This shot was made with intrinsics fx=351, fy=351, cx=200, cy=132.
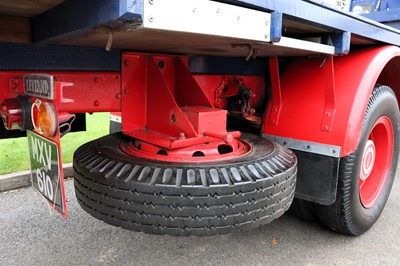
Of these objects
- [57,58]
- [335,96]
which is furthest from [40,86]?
[335,96]

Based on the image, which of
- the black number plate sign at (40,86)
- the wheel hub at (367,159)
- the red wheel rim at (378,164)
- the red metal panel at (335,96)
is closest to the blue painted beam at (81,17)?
the black number plate sign at (40,86)

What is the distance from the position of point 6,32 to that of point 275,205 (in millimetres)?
1388

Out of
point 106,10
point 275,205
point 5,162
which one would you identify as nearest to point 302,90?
point 275,205

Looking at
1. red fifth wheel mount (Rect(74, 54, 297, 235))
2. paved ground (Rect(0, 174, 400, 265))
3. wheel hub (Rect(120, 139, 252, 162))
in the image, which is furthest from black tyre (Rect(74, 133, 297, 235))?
paved ground (Rect(0, 174, 400, 265))

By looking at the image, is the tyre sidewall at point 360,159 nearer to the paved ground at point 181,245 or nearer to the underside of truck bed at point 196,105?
the underside of truck bed at point 196,105

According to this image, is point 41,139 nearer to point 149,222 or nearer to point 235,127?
point 149,222

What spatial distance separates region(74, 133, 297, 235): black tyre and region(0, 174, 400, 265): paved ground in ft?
3.14

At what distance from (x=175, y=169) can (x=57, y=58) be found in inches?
31.2

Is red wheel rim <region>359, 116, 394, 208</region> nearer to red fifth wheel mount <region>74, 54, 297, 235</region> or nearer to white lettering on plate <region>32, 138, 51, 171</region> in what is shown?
red fifth wheel mount <region>74, 54, 297, 235</region>

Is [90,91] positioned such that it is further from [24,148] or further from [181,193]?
[24,148]

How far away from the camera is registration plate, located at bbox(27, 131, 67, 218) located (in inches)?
51.7

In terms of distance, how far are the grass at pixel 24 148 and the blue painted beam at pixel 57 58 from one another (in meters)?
2.48

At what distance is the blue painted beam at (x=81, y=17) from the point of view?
3.00 ft

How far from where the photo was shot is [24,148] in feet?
15.1
